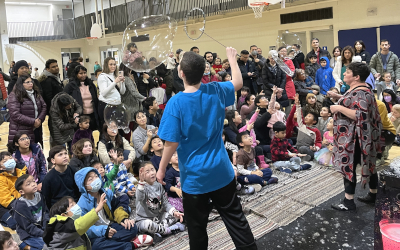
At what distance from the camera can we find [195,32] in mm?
14359

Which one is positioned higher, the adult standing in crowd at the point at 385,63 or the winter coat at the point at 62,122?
the adult standing in crowd at the point at 385,63

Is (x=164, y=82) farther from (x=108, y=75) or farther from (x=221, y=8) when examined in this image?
(x=221, y=8)

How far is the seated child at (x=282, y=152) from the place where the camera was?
15.0 ft

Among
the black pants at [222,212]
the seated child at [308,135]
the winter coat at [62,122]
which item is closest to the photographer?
the black pants at [222,212]

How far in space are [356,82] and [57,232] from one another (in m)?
2.71

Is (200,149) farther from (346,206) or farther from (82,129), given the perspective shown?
(82,129)

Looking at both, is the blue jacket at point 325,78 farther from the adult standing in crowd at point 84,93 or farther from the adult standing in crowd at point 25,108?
the adult standing in crowd at point 25,108

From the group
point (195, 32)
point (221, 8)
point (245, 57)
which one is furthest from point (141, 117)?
point (195, 32)

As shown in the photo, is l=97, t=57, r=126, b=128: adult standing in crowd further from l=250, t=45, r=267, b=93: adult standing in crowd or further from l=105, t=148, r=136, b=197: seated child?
l=250, t=45, r=267, b=93: adult standing in crowd

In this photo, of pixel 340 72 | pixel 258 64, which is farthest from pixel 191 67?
pixel 340 72

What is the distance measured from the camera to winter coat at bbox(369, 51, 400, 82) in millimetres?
6445

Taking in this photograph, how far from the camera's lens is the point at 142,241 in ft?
9.43

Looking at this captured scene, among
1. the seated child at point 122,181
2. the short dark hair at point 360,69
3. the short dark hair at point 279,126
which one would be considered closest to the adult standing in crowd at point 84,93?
the seated child at point 122,181

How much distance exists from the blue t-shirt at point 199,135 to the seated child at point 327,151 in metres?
3.08
